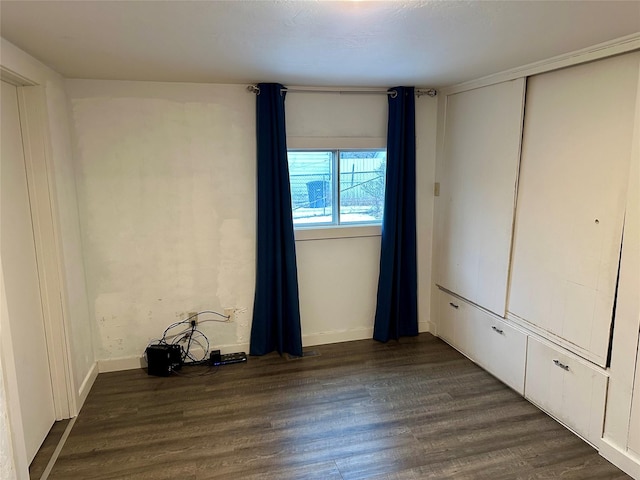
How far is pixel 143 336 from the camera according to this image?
3.54m

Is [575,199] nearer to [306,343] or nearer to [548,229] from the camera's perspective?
[548,229]

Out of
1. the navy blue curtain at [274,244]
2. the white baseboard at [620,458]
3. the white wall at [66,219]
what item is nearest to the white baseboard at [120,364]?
the white wall at [66,219]

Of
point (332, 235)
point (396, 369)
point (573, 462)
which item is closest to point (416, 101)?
point (332, 235)

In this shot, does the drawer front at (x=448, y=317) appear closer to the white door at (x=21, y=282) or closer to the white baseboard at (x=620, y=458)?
the white baseboard at (x=620, y=458)

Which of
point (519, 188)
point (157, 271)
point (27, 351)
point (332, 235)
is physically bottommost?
point (27, 351)

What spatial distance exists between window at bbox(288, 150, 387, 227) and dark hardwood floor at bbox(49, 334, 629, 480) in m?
1.29

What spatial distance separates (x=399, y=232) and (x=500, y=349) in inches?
50.3

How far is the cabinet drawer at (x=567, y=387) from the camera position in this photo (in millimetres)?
2479

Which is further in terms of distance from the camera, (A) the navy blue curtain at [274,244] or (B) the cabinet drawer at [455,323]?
(B) the cabinet drawer at [455,323]

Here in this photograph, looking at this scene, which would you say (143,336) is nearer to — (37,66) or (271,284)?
(271,284)

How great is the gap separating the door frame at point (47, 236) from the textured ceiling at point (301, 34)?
0.33 metres

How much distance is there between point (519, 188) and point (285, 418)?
226cm

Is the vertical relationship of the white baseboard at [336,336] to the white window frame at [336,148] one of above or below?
below

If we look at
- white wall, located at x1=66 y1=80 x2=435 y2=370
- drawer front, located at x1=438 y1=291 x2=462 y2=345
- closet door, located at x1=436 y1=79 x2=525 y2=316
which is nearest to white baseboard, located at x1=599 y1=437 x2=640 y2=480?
closet door, located at x1=436 y1=79 x2=525 y2=316
